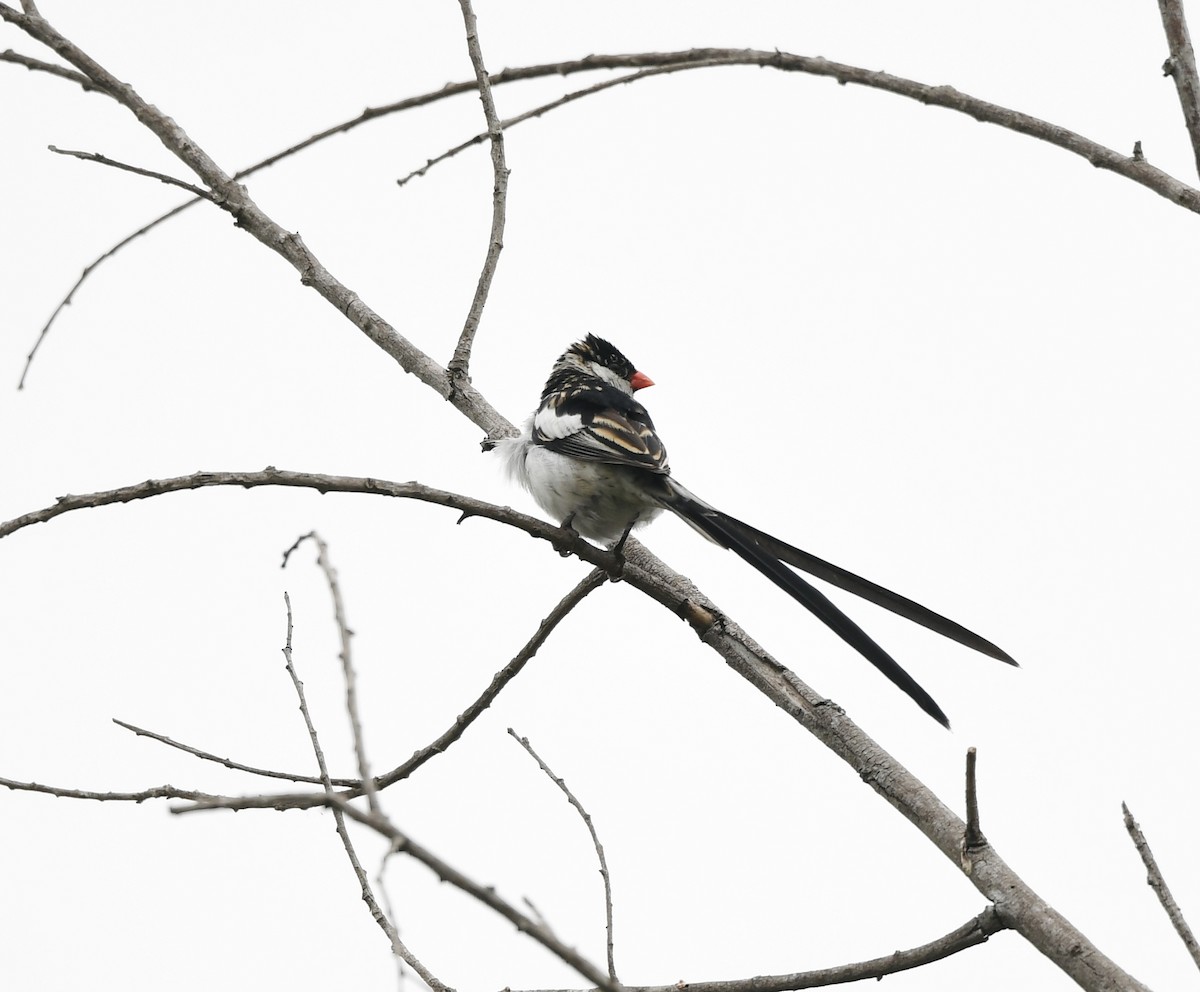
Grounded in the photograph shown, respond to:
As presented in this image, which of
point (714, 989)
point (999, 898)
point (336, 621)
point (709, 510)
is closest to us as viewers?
point (336, 621)

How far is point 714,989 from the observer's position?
6.93 feet

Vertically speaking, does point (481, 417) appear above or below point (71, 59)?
below

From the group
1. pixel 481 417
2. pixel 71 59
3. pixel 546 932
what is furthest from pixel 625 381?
pixel 546 932

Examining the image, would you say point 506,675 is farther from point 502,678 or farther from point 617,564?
point 617,564

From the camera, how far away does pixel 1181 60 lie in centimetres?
182

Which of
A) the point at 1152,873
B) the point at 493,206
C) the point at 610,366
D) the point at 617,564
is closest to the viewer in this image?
the point at 1152,873

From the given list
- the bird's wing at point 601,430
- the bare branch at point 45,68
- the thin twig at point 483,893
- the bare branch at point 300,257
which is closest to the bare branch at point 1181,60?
the thin twig at point 483,893

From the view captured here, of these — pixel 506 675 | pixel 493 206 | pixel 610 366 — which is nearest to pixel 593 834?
pixel 506 675

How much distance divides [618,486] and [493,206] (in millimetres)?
892

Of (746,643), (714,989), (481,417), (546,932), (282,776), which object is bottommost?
(546,932)

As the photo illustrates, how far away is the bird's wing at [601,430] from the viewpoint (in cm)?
364

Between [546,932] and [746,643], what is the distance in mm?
1550

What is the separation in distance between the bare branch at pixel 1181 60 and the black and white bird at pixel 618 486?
1133mm

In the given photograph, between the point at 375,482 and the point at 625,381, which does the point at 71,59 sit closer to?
the point at 375,482
